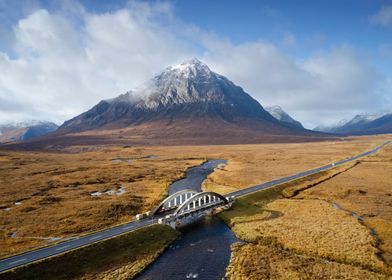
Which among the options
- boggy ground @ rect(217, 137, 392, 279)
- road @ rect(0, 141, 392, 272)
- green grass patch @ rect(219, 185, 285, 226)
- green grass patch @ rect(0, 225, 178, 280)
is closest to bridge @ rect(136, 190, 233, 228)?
road @ rect(0, 141, 392, 272)

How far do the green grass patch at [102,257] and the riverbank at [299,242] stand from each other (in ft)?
45.5

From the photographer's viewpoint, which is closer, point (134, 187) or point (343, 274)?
point (343, 274)

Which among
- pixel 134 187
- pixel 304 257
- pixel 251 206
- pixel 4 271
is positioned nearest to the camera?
pixel 4 271

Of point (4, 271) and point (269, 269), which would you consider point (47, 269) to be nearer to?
point (4, 271)

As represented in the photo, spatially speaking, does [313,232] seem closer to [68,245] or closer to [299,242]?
[299,242]

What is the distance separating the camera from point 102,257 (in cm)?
4409

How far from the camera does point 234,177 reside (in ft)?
392

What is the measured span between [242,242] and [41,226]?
4196 centimetres

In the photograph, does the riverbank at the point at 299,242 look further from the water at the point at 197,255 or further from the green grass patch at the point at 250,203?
the water at the point at 197,255

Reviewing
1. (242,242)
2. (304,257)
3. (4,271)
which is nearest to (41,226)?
(4,271)

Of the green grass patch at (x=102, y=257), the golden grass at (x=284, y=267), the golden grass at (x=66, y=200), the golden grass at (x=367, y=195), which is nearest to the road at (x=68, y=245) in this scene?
the green grass patch at (x=102, y=257)

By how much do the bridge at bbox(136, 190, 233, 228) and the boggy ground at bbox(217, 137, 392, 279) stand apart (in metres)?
3.78

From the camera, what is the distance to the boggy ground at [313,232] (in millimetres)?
40312

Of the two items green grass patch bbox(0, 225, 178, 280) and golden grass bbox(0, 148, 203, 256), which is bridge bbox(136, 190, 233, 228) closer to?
green grass patch bbox(0, 225, 178, 280)
